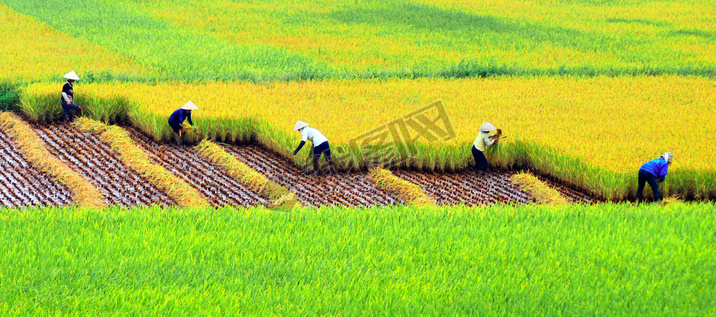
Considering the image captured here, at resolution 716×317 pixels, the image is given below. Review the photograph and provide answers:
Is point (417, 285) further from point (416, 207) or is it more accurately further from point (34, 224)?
point (34, 224)

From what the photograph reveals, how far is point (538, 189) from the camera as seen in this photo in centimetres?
744

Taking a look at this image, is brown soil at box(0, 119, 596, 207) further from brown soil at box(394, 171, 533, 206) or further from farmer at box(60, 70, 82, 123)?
farmer at box(60, 70, 82, 123)

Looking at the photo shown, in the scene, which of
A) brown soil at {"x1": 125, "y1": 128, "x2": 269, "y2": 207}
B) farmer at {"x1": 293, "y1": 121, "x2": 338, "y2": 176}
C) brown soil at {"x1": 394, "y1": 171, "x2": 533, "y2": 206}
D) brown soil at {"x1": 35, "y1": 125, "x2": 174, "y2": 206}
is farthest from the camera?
farmer at {"x1": 293, "y1": 121, "x2": 338, "y2": 176}

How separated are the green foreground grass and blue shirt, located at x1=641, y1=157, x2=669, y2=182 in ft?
2.40

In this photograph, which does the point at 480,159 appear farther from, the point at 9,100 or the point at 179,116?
the point at 9,100

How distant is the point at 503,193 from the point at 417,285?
11.0 ft

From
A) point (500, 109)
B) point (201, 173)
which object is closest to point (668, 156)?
point (500, 109)

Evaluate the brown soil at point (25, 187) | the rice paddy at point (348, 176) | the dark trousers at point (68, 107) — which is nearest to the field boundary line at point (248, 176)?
the rice paddy at point (348, 176)

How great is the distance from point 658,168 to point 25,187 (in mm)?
6688

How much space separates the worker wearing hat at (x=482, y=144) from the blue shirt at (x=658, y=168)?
5.73 feet

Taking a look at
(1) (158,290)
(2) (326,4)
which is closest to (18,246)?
(1) (158,290)

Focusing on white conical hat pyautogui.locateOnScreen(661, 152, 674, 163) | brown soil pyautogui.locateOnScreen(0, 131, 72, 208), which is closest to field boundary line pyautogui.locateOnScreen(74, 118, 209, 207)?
brown soil pyautogui.locateOnScreen(0, 131, 72, 208)

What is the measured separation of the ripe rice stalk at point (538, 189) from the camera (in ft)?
23.5

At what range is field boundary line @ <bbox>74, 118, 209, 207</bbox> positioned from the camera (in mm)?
6832
